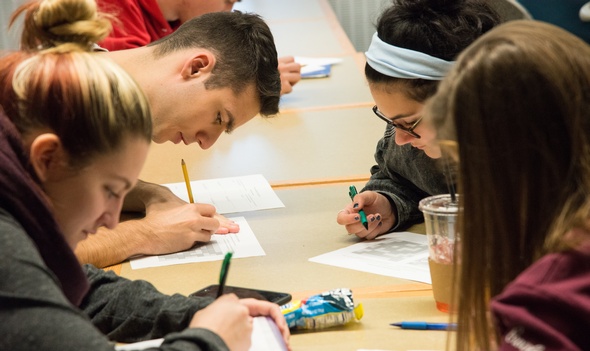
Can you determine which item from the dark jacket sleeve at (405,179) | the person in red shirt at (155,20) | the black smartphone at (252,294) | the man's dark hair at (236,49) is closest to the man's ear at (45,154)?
the black smartphone at (252,294)

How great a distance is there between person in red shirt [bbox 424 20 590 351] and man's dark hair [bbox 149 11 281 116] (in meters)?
1.22

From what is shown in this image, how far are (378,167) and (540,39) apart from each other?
3.96 ft

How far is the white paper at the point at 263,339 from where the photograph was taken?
126cm

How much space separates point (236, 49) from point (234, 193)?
1.25 ft

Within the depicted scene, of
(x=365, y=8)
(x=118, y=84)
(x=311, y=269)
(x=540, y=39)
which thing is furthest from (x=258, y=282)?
(x=365, y=8)

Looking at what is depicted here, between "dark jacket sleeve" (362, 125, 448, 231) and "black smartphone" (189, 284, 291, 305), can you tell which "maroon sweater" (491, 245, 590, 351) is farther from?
"dark jacket sleeve" (362, 125, 448, 231)

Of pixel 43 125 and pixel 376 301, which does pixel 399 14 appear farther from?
pixel 43 125

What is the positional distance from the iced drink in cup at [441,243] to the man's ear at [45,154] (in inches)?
25.2

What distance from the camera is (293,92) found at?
3449mm

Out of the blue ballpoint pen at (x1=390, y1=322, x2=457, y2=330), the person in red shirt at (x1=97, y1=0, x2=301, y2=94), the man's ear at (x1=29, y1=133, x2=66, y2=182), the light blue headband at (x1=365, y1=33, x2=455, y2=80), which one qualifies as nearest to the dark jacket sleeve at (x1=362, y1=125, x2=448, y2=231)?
the light blue headband at (x1=365, y1=33, x2=455, y2=80)

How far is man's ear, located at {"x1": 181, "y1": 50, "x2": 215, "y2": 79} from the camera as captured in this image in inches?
86.3

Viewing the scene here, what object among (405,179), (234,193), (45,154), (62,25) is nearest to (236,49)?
(234,193)

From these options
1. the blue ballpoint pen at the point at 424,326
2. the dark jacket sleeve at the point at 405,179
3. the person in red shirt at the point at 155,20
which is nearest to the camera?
the blue ballpoint pen at the point at 424,326

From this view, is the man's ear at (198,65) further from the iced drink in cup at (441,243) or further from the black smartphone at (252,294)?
the iced drink in cup at (441,243)
